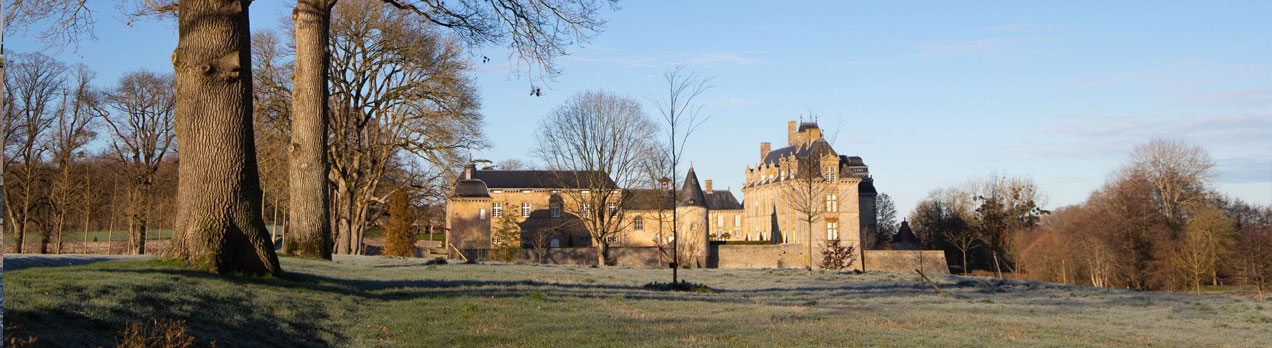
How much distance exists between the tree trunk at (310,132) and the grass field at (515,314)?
222cm

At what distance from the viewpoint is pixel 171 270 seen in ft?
34.3

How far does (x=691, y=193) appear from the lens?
60906 millimetres

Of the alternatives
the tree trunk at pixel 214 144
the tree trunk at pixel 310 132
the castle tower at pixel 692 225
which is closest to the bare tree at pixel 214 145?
the tree trunk at pixel 214 144

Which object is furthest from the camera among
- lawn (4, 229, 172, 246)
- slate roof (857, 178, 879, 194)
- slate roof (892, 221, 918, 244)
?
slate roof (892, 221, 918, 244)

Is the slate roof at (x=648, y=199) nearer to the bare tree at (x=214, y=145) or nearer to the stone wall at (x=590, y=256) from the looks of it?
the stone wall at (x=590, y=256)

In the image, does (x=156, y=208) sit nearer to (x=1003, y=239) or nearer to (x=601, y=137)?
(x=601, y=137)

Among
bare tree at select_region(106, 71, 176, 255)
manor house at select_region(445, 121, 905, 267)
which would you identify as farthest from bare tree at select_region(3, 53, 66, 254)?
manor house at select_region(445, 121, 905, 267)

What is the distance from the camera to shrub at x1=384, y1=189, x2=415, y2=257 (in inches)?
2006

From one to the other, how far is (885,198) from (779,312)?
79.2 metres

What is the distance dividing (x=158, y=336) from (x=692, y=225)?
51.5m

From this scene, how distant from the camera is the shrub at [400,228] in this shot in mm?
50944

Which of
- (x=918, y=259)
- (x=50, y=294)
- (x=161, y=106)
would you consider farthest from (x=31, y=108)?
(x=918, y=259)

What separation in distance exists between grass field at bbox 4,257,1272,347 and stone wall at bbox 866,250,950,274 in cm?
3644

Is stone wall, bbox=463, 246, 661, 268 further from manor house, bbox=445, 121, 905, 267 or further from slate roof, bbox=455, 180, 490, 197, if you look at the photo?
slate roof, bbox=455, 180, 490, 197
